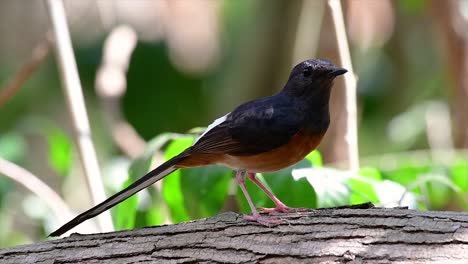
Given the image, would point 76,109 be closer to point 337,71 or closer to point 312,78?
point 312,78

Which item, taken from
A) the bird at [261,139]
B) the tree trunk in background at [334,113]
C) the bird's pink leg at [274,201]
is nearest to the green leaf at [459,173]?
the bird at [261,139]

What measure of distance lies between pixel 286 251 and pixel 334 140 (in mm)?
2983

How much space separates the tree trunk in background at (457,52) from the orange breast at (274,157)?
→ 2675mm

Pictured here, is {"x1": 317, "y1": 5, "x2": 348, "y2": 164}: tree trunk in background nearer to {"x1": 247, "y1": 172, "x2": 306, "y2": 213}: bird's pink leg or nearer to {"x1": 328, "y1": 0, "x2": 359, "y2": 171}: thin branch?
{"x1": 328, "y1": 0, "x2": 359, "y2": 171}: thin branch

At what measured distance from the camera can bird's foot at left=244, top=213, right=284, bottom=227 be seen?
3139 millimetres

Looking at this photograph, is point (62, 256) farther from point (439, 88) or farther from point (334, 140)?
point (439, 88)

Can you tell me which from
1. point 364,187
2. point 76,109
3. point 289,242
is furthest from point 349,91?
point 76,109

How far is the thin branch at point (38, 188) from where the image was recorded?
13.5ft

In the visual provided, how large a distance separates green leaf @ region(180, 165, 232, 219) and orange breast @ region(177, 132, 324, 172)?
0.28ft

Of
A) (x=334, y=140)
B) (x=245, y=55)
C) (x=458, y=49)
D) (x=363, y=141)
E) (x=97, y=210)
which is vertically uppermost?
(x=245, y=55)

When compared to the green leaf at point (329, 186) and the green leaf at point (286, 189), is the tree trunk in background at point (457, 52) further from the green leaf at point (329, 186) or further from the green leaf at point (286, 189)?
the green leaf at point (329, 186)

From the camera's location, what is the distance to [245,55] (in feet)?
29.8

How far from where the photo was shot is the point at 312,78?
12.3ft

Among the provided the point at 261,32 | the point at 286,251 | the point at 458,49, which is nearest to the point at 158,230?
the point at 286,251
